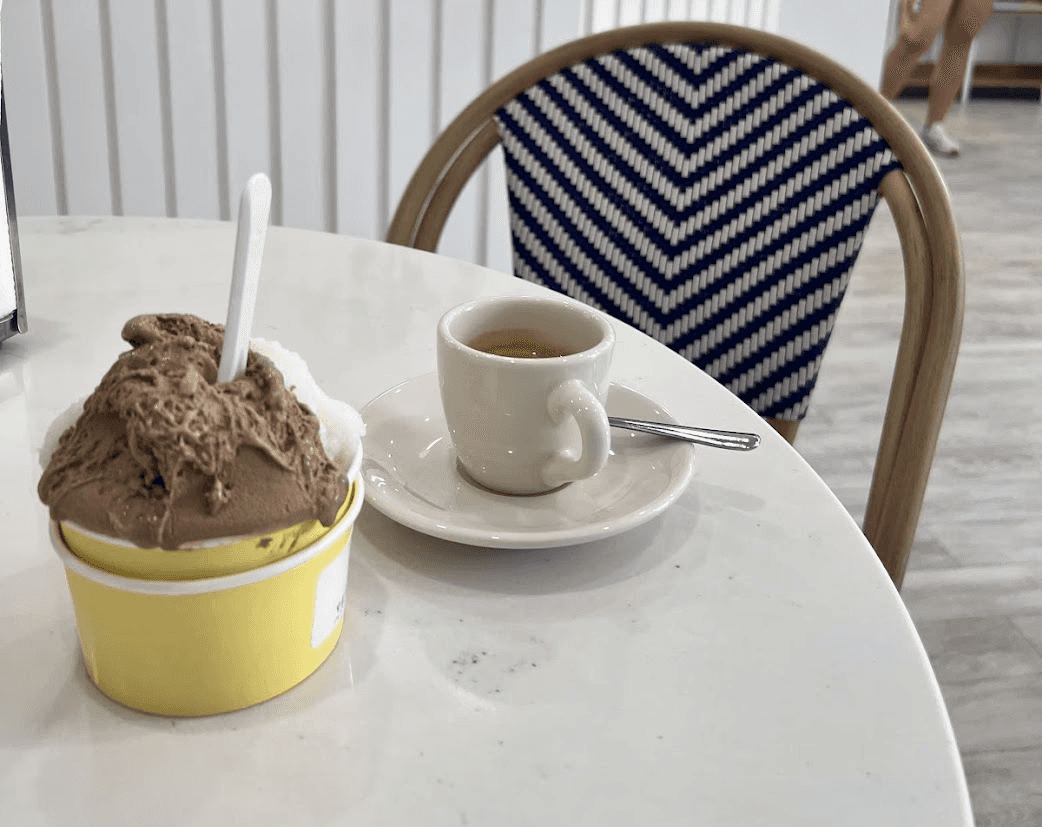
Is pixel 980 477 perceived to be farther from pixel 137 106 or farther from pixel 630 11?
pixel 137 106

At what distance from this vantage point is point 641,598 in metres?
0.46

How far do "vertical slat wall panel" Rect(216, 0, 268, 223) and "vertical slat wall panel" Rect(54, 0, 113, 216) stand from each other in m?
0.19

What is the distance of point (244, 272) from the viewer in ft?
1.17

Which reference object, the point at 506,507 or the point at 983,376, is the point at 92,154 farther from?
the point at 983,376

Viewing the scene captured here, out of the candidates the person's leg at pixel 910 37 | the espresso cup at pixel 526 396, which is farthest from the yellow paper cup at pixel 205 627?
the person's leg at pixel 910 37

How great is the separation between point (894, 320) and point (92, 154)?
194 centimetres

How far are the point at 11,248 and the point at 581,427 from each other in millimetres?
389

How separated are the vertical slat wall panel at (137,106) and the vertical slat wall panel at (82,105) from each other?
0.03 meters

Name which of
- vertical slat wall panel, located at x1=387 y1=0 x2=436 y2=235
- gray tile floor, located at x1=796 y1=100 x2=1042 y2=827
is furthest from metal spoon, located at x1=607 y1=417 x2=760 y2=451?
vertical slat wall panel, located at x1=387 y1=0 x2=436 y2=235

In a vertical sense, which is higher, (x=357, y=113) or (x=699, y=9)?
(x=699, y=9)

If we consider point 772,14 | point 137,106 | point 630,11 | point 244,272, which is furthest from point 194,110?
point 244,272

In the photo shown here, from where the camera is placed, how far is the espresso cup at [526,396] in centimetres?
48

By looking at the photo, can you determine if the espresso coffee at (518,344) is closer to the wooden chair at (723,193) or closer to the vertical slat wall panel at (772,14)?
the wooden chair at (723,193)

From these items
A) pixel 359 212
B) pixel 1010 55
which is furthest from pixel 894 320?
pixel 1010 55
